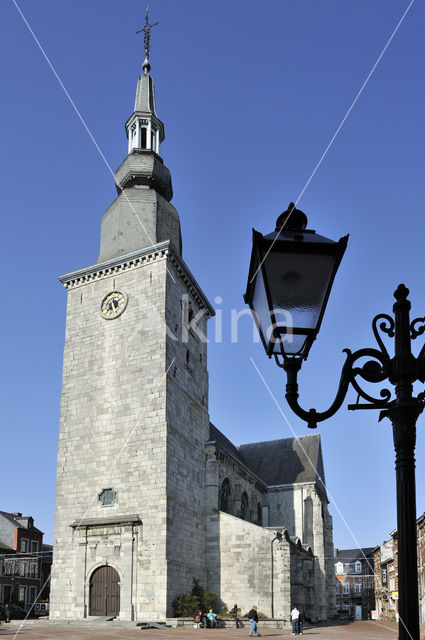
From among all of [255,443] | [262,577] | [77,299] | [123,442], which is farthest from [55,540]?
[255,443]

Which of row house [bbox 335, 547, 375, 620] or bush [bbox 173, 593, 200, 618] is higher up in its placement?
bush [bbox 173, 593, 200, 618]

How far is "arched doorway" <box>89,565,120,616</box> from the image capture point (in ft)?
89.3

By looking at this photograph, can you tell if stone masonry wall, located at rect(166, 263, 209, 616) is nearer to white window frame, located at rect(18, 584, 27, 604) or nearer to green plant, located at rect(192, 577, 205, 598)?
green plant, located at rect(192, 577, 205, 598)

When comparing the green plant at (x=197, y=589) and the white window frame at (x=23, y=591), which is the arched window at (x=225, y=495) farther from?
the white window frame at (x=23, y=591)

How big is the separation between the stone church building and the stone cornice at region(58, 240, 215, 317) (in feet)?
0.22

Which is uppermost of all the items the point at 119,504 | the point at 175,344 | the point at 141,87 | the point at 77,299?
the point at 141,87

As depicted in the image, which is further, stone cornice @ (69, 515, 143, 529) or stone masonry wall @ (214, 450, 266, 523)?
stone masonry wall @ (214, 450, 266, 523)

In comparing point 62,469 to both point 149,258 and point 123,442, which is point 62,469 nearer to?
point 123,442

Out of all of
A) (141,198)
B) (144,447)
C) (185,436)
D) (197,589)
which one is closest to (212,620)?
(197,589)

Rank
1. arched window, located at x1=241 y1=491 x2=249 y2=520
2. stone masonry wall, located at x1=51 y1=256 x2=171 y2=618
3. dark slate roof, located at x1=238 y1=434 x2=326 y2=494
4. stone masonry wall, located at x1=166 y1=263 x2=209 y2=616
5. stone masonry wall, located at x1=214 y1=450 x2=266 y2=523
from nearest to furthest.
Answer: stone masonry wall, located at x1=51 y1=256 x2=171 y2=618 < stone masonry wall, located at x1=166 y1=263 x2=209 y2=616 < stone masonry wall, located at x1=214 y1=450 x2=266 y2=523 < arched window, located at x1=241 y1=491 x2=249 y2=520 < dark slate roof, located at x1=238 y1=434 x2=326 y2=494

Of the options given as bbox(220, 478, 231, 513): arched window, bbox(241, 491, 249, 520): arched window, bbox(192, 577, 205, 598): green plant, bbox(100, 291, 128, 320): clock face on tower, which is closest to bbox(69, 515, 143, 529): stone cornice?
bbox(192, 577, 205, 598): green plant

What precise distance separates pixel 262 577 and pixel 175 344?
12.6 m

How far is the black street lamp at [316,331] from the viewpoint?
368 centimetres

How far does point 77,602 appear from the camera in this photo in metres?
27.9
